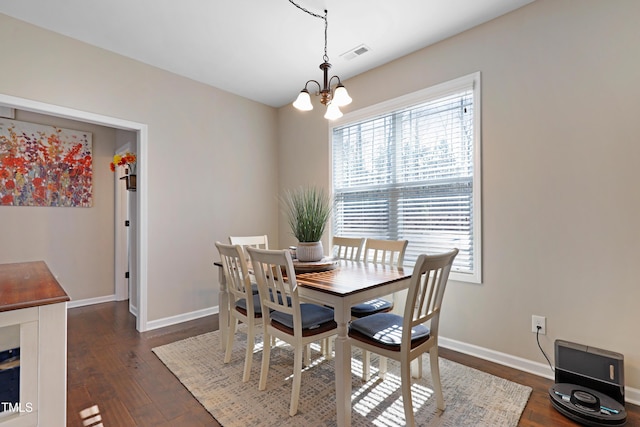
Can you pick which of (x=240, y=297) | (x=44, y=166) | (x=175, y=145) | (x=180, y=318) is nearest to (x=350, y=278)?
(x=240, y=297)

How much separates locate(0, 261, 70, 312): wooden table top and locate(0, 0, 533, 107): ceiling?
1.96 meters

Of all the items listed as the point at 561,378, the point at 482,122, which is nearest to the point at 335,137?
the point at 482,122

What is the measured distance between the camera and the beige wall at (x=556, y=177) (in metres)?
1.96

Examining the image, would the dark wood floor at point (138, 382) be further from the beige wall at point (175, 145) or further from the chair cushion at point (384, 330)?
the chair cushion at point (384, 330)

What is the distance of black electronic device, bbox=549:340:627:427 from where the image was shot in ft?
5.58

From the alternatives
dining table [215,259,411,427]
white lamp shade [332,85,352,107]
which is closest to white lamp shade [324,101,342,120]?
white lamp shade [332,85,352,107]

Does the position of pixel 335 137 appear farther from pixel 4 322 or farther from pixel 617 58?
pixel 4 322

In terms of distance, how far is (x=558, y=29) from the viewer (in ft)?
7.20

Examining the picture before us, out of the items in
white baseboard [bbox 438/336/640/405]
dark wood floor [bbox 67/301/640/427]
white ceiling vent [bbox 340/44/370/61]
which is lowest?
dark wood floor [bbox 67/301/640/427]

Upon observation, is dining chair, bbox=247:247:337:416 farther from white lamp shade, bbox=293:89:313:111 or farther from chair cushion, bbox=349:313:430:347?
white lamp shade, bbox=293:89:313:111

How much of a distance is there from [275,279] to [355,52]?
7.45 ft

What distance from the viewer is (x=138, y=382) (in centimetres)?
220

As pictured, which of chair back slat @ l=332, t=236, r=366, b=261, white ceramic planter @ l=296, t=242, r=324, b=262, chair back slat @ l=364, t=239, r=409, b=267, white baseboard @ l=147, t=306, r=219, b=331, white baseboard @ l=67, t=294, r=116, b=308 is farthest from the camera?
white baseboard @ l=67, t=294, r=116, b=308

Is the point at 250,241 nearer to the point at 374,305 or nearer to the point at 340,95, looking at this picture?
the point at 374,305
